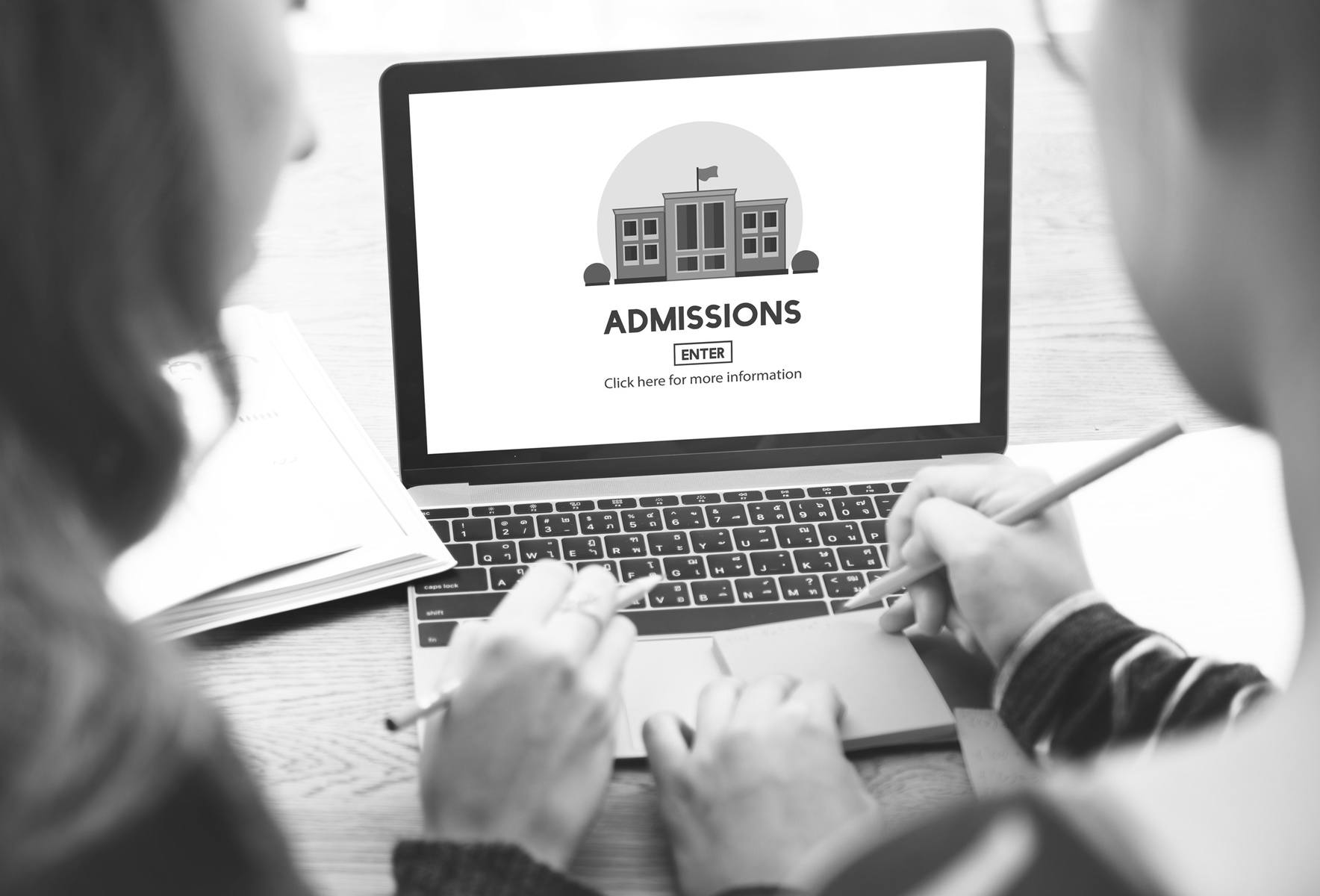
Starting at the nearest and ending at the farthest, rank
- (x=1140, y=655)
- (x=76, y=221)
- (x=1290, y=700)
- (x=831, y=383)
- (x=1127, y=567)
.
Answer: (x=1290, y=700) → (x=76, y=221) → (x=1140, y=655) → (x=1127, y=567) → (x=831, y=383)

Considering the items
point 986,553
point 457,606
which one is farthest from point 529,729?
point 986,553

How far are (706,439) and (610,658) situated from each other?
28cm

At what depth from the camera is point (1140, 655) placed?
639 millimetres

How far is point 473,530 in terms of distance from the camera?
0.82 meters

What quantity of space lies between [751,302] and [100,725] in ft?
1.85

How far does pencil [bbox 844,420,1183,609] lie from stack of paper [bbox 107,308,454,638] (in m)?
0.26

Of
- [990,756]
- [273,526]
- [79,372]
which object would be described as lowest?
[990,756]

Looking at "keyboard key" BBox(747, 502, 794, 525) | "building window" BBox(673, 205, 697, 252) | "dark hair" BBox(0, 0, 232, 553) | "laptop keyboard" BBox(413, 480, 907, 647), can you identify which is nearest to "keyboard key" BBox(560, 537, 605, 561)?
"laptop keyboard" BBox(413, 480, 907, 647)

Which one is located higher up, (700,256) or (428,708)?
(700,256)

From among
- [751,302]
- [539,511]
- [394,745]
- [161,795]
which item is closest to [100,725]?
[161,795]

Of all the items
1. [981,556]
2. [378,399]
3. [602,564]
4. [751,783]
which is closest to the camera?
[751,783]

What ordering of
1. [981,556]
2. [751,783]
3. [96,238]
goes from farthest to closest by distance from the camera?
[981,556] < [751,783] < [96,238]

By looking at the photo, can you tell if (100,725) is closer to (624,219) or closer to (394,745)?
(394,745)

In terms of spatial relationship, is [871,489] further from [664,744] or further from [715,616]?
[664,744]
